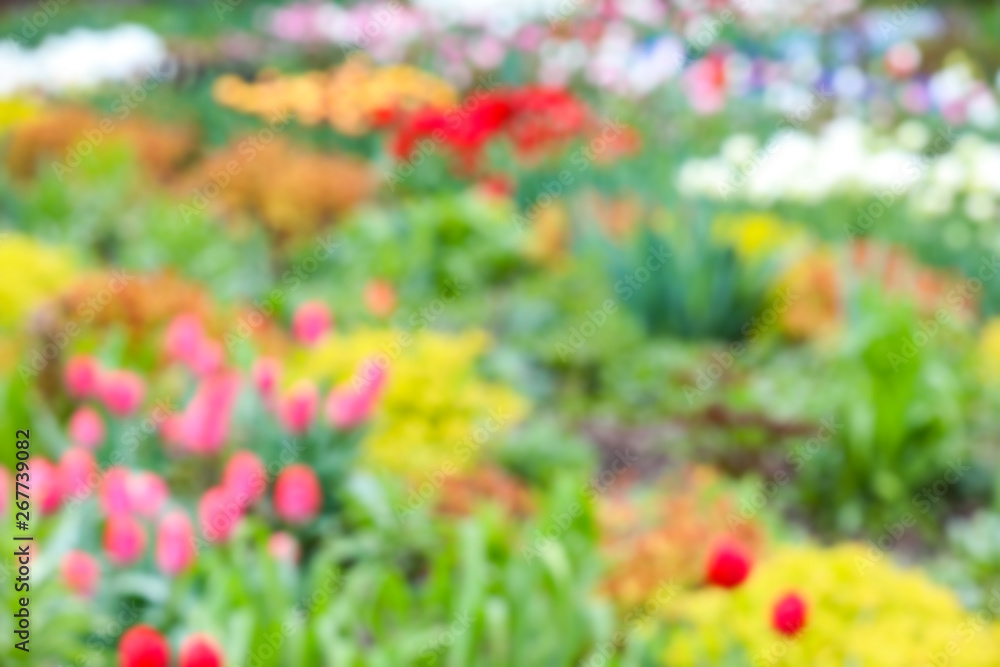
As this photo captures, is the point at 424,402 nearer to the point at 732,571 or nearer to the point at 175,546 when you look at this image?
the point at 175,546

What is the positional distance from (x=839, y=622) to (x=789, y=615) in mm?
313

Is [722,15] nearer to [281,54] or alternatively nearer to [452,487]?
[281,54]

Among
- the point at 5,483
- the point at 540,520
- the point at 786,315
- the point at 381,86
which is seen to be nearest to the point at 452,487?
the point at 540,520

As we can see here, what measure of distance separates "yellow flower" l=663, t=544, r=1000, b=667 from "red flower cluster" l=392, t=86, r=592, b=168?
486cm

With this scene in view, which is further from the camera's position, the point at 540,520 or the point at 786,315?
the point at 786,315

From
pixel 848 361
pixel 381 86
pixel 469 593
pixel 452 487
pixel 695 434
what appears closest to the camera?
pixel 469 593

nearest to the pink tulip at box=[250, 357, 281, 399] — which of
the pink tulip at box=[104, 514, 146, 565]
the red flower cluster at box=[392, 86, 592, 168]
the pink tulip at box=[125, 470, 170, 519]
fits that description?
the pink tulip at box=[125, 470, 170, 519]

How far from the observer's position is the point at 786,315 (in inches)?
Result: 207

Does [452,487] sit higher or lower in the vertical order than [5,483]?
lower

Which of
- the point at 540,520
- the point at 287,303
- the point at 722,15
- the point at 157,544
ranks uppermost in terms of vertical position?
the point at 157,544

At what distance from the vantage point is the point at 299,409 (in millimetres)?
3314

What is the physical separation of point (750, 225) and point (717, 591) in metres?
3.39

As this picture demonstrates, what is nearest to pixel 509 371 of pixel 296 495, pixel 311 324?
pixel 311 324

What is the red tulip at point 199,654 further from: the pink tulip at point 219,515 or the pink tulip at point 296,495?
the pink tulip at point 296,495
